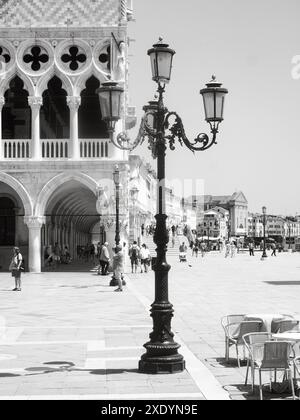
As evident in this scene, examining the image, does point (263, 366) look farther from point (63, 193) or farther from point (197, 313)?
point (63, 193)

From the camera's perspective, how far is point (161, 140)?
10734mm

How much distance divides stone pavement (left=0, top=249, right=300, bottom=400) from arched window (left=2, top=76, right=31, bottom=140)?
12.9 metres

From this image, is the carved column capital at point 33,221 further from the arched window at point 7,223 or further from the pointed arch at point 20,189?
the arched window at point 7,223

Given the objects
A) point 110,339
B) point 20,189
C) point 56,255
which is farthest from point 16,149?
point 110,339

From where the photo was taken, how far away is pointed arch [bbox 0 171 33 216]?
34.5 m

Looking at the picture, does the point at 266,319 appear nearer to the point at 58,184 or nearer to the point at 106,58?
the point at 58,184

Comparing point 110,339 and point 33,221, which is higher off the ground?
point 33,221

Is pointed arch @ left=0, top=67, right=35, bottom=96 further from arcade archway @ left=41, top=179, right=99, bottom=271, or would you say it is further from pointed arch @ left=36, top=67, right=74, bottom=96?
arcade archway @ left=41, top=179, right=99, bottom=271

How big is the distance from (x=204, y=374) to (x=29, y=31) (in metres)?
27.4

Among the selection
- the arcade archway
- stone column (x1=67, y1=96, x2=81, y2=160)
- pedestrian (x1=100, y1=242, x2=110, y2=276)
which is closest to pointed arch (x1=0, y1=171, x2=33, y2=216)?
the arcade archway

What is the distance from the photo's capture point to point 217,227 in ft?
656

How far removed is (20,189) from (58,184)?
68.5 inches

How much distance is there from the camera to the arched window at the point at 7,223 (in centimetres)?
3759
